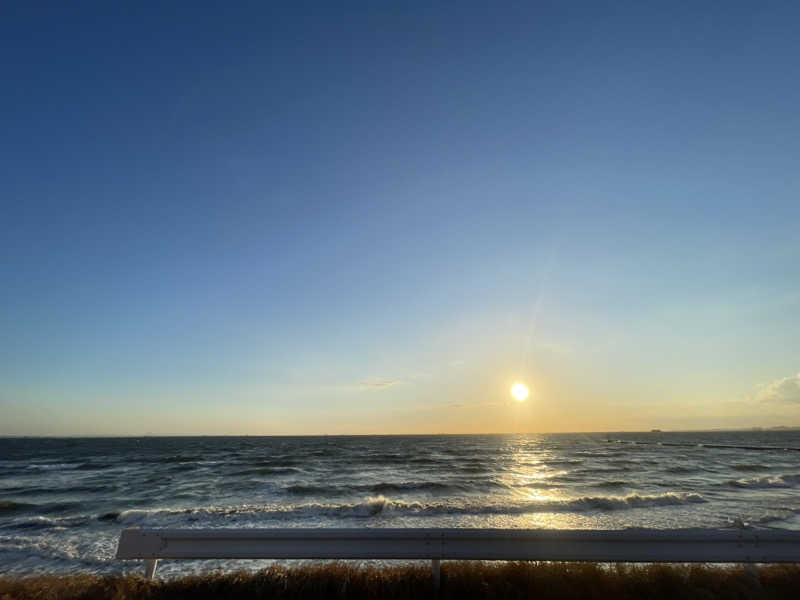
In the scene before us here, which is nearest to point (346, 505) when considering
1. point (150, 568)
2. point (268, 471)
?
point (150, 568)

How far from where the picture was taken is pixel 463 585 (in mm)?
5188

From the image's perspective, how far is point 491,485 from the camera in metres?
23.3

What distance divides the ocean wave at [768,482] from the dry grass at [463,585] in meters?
22.6

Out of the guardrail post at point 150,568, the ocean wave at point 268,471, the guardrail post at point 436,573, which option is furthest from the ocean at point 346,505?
the guardrail post at point 436,573

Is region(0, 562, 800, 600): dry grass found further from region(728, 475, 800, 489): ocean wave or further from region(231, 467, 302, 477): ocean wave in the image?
region(231, 467, 302, 477): ocean wave

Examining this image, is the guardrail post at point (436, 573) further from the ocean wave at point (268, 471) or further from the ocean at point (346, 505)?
the ocean wave at point (268, 471)

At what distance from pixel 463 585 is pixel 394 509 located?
12333 millimetres

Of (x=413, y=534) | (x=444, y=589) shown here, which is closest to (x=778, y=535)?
(x=444, y=589)

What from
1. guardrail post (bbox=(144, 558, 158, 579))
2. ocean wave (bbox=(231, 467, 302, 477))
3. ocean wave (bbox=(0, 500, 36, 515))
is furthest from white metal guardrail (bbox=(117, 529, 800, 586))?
ocean wave (bbox=(231, 467, 302, 477))

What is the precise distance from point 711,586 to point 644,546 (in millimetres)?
873

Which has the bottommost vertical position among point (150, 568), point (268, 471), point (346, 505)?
point (346, 505)

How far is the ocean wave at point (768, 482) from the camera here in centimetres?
2236

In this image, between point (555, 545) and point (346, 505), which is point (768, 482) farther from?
point (555, 545)

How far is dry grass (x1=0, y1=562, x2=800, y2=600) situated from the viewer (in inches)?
197
